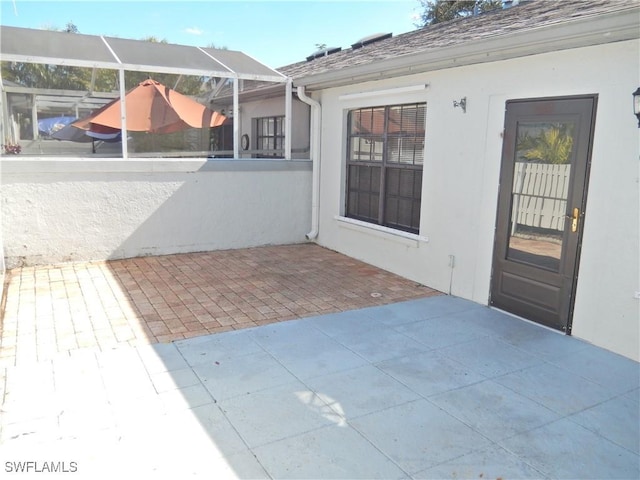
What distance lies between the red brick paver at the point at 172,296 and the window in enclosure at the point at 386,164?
86 cm

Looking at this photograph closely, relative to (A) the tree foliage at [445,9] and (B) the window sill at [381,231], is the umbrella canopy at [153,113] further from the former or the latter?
(A) the tree foliage at [445,9]

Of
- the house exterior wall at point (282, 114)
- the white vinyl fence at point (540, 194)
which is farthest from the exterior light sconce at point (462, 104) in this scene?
the house exterior wall at point (282, 114)

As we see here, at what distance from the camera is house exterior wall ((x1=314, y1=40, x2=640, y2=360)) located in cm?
411

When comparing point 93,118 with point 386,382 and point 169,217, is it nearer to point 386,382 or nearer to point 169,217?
point 169,217

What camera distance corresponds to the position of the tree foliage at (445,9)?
20.9 metres

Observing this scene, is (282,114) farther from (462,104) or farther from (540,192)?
(540,192)

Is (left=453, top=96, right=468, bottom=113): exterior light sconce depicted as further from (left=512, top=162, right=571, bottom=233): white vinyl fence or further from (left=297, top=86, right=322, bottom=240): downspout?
(left=297, top=86, right=322, bottom=240): downspout

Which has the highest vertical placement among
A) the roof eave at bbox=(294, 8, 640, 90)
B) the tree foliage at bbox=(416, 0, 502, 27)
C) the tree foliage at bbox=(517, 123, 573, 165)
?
the tree foliage at bbox=(416, 0, 502, 27)

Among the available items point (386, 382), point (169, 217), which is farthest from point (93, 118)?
point (386, 382)

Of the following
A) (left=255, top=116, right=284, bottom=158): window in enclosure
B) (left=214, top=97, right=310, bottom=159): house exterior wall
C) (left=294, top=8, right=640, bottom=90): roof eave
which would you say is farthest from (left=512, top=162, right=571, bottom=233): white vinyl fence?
(left=255, top=116, right=284, bottom=158): window in enclosure

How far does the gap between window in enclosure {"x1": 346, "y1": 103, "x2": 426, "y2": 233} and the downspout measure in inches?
31.5

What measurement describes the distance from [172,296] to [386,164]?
3475 mm

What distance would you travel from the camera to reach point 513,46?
4.60 m

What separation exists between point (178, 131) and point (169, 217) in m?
1.56
